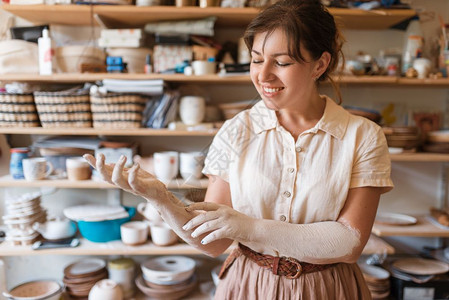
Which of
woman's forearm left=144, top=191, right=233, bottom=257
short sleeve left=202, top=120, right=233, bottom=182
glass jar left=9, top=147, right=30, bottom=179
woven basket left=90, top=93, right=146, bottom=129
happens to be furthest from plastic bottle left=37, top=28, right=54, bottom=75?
woman's forearm left=144, top=191, right=233, bottom=257

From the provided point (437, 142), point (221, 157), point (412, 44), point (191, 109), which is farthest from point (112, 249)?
point (412, 44)

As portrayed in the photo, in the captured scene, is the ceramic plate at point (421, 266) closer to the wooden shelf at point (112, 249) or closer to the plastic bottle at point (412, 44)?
the wooden shelf at point (112, 249)

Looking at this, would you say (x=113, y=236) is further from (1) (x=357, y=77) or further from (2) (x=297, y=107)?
(1) (x=357, y=77)

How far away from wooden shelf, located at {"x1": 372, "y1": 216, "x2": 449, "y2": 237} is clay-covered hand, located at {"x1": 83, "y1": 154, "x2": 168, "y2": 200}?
1.40m

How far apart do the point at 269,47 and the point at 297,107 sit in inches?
7.7

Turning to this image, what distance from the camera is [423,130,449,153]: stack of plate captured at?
6.14 ft

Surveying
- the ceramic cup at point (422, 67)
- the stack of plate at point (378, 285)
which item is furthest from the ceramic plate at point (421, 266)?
the ceramic cup at point (422, 67)

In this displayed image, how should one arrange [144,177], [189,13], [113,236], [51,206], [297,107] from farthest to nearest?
[51,206], [113,236], [189,13], [297,107], [144,177]

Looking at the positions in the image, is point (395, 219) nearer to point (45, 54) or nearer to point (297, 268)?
point (297, 268)

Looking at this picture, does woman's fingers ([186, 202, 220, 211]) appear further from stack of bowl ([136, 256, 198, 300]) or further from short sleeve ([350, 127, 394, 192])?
stack of bowl ([136, 256, 198, 300])

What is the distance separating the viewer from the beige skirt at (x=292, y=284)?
0.93 meters

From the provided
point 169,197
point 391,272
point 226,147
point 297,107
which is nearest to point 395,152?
point 391,272

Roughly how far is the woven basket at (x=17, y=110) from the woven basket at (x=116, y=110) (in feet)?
0.97

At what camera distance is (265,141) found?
97 cm
